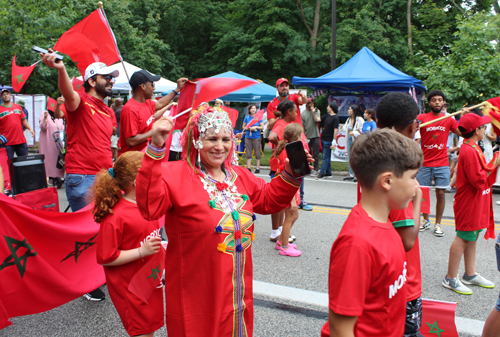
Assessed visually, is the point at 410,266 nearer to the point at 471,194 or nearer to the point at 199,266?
the point at 199,266

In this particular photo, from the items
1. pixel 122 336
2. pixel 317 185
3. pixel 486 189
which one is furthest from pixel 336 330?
pixel 317 185

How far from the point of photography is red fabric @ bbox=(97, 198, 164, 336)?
8.15 ft

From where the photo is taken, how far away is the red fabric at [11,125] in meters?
9.54

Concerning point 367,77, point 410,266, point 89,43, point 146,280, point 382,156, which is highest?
point 367,77

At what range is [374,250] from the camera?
1583mm

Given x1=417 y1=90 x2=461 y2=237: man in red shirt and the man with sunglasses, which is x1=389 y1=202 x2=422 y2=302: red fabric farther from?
x1=417 y1=90 x2=461 y2=237: man in red shirt

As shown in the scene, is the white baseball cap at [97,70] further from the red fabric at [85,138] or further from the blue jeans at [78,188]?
the blue jeans at [78,188]

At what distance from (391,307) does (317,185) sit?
8.45m

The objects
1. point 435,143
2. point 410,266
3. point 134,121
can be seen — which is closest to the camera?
point 410,266

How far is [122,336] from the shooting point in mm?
3258

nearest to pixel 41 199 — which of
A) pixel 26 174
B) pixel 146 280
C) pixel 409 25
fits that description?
pixel 26 174

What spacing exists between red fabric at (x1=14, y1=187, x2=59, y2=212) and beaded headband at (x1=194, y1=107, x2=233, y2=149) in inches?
123

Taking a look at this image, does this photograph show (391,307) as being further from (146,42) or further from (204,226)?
(146,42)

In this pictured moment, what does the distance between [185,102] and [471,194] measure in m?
3.25
